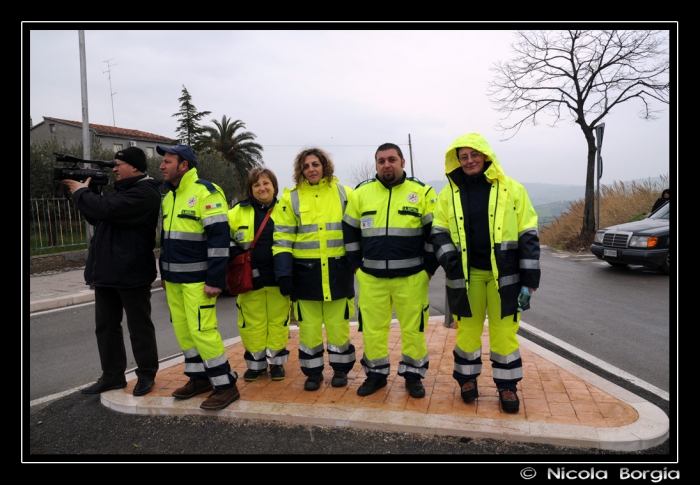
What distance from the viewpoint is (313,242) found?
→ 4.21 metres

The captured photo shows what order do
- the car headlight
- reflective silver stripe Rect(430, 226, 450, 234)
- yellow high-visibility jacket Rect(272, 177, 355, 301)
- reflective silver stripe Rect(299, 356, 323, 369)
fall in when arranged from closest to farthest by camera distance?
reflective silver stripe Rect(430, 226, 450, 234) → yellow high-visibility jacket Rect(272, 177, 355, 301) → reflective silver stripe Rect(299, 356, 323, 369) → the car headlight

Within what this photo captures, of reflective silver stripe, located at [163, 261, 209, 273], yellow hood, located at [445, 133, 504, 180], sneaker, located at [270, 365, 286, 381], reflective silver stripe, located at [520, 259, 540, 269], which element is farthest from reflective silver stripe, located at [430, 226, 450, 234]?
sneaker, located at [270, 365, 286, 381]

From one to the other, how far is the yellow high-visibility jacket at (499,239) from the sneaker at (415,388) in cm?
71

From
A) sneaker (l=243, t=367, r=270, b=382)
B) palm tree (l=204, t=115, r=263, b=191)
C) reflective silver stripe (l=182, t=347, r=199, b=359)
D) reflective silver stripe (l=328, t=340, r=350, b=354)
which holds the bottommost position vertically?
sneaker (l=243, t=367, r=270, b=382)

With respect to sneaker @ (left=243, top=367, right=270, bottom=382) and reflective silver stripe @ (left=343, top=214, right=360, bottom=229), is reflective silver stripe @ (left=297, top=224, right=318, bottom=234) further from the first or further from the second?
sneaker @ (left=243, top=367, right=270, bottom=382)

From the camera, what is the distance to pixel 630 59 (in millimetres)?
16250

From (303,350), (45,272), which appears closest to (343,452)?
(303,350)

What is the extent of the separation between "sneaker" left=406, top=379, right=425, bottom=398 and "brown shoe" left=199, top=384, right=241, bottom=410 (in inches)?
56.7

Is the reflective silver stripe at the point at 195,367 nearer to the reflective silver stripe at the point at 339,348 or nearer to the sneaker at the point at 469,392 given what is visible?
the reflective silver stripe at the point at 339,348

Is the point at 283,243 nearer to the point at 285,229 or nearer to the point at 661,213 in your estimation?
the point at 285,229

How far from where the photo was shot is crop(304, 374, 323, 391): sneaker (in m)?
4.23

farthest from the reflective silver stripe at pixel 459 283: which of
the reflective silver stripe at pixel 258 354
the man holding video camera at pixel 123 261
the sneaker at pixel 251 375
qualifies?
the man holding video camera at pixel 123 261
